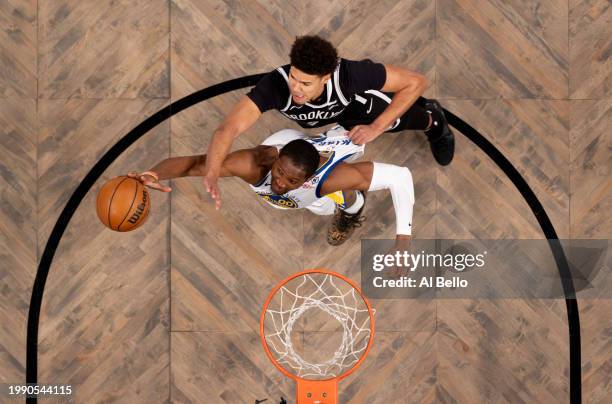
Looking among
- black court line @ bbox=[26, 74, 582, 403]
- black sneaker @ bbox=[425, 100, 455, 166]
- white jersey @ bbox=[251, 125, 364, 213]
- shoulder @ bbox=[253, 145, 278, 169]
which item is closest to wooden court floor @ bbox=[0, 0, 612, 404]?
black court line @ bbox=[26, 74, 582, 403]

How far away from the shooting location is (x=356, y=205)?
10.2 ft

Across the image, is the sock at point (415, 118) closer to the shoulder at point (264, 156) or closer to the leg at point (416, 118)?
the leg at point (416, 118)

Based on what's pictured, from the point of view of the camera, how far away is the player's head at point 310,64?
2346 millimetres

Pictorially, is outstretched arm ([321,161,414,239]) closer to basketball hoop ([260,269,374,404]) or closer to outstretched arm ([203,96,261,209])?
outstretched arm ([203,96,261,209])

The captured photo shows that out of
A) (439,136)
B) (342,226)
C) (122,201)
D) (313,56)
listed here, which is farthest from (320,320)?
(313,56)

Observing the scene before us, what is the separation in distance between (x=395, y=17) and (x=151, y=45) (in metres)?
1.48

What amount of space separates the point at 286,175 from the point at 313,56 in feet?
1.75

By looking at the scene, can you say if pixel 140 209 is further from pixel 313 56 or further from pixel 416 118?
pixel 416 118

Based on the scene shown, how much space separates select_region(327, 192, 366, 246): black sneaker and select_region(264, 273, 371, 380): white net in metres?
0.22

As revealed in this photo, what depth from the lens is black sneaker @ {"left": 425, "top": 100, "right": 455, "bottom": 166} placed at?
126 inches

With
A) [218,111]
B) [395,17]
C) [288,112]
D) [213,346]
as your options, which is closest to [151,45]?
[218,111]

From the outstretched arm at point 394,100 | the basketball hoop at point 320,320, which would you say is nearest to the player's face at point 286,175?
the outstretched arm at point 394,100

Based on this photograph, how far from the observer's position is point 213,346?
10.9ft

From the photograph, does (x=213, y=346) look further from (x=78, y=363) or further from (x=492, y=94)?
(x=492, y=94)
